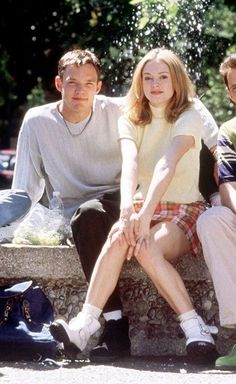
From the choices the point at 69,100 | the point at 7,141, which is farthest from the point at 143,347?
the point at 7,141

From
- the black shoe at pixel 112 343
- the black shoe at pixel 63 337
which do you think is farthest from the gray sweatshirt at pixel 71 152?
the black shoe at pixel 63 337

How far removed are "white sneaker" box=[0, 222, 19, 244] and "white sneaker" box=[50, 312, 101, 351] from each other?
829 millimetres

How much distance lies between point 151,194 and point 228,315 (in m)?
0.71

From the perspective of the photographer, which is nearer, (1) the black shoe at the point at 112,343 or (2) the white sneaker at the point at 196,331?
(2) the white sneaker at the point at 196,331

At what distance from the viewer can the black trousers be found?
494 cm

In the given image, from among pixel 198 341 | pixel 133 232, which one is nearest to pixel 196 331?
pixel 198 341

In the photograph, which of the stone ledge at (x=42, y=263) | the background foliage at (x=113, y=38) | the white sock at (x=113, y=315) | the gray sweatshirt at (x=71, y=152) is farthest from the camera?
the background foliage at (x=113, y=38)

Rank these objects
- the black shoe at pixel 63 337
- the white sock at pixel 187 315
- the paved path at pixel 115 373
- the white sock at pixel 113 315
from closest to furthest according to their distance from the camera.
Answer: the paved path at pixel 115 373 < the black shoe at pixel 63 337 < the white sock at pixel 187 315 < the white sock at pixel 113 315

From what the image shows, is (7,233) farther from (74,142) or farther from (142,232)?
(142,232)

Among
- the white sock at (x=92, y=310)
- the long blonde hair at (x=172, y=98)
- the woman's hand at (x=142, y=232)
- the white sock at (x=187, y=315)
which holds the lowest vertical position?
the white sock at (x=187, y=315)

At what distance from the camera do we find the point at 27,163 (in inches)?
219

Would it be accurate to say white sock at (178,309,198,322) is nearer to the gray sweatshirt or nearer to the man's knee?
the man's knee

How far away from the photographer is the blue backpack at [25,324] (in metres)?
4.83

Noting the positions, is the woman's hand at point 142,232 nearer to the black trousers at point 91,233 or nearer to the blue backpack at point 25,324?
the black trousers at point 91,233
